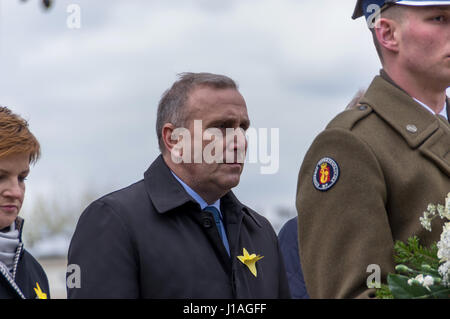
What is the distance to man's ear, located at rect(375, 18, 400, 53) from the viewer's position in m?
3.95

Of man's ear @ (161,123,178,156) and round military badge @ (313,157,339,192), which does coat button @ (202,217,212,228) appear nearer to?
man's ear @ (161,123,178,156)

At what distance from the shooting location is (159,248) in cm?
382

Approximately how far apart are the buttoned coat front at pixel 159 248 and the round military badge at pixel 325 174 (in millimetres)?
556

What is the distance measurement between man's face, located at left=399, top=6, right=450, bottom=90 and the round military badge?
564 mm

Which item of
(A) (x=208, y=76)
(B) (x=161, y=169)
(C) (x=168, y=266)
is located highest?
(A) (x=208, y=76)

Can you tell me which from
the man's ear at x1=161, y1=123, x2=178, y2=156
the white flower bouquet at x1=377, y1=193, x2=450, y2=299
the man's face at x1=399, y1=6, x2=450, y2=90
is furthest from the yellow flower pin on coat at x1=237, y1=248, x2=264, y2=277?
the man's face at x1=399, y1=6, x2=450, y2=90

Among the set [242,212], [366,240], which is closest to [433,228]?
[366,240]

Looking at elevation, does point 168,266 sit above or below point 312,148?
below

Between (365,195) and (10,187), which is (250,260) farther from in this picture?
(10,187)

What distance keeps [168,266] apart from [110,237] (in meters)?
0.26

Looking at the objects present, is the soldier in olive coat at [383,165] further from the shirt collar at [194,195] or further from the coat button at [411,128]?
the shirt collar at [194,195]

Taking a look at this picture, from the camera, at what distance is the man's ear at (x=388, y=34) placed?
13.0ft

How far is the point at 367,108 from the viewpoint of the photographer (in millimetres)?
3973

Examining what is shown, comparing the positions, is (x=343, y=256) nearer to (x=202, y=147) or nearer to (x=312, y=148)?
(x=312, y=148)
